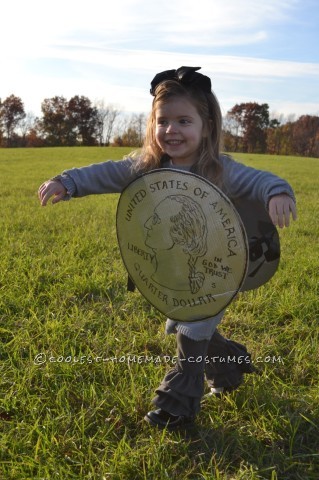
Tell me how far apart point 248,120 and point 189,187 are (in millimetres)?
57632

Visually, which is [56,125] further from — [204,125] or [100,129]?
[204,125]

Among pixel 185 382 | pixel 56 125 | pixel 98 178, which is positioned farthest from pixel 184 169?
pixel 56 125

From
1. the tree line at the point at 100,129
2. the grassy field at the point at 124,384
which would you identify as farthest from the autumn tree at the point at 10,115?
the grassy field at the point at 124,384

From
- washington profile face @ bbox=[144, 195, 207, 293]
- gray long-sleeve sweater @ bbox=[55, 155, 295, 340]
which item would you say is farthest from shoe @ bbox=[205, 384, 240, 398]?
washington profile face @ bbox=[144, 195, 207, 293]

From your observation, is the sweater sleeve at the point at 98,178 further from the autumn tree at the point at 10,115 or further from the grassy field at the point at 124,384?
the autumn tree at the point at 10,115

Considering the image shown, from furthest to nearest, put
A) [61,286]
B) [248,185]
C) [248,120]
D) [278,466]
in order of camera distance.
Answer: [248,120], [61,286], [248,185], [278,466]

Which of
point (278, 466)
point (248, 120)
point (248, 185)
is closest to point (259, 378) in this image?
point (278, 466)

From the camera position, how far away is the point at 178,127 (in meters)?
2.09

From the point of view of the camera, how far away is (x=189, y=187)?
76.4 inches

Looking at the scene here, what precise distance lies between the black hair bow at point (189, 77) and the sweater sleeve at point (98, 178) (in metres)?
0.45

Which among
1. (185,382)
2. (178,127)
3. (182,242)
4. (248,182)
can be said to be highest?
(178,127)

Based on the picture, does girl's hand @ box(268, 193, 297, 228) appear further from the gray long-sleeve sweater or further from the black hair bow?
the black hair bow

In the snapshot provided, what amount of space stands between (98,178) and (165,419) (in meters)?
1.15

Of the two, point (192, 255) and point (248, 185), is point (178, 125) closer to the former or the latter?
point (248, 185)
